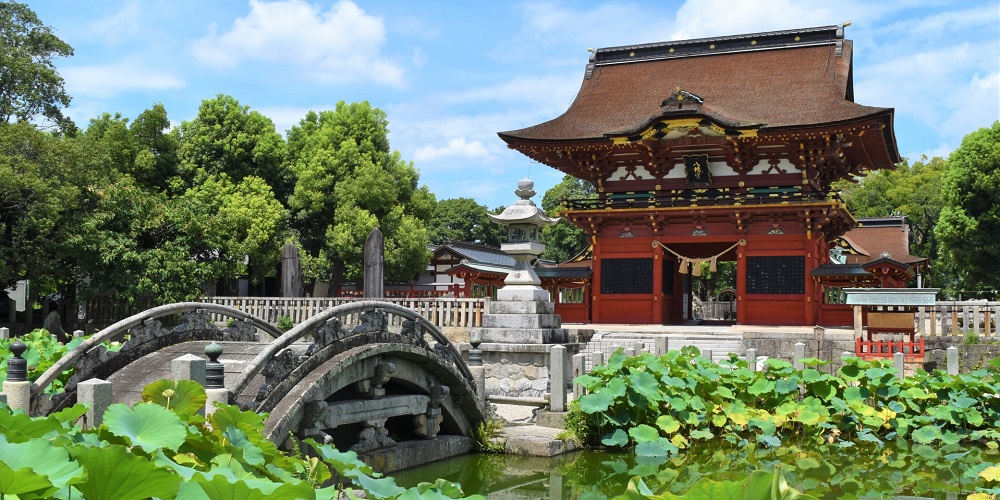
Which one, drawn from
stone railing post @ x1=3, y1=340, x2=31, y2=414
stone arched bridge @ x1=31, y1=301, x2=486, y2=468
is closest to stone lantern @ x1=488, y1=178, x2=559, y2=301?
stone arched bridge @ x1=31, y1=301, x2=486, y2=468

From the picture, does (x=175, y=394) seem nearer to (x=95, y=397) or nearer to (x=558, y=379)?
(x=95, y=397)

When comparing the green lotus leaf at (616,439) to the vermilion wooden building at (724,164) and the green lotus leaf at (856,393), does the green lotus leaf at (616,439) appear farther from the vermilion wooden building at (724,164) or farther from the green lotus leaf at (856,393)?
the vermilion wooden building at (724,164)

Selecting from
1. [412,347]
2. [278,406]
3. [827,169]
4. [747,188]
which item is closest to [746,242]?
[747,188]

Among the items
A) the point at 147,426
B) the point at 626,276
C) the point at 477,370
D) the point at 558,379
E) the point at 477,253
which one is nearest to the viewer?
the point at 147,426

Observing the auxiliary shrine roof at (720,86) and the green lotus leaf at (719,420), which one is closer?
the green lotus leaf at (719,420)

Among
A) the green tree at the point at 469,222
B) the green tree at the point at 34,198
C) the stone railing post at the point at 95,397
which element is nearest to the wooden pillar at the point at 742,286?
the green tree at the point at 34,198

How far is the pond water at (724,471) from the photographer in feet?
30.9

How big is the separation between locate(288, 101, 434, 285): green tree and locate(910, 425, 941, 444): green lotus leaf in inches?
817

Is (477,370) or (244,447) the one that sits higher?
(244,447)

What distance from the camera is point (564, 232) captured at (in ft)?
159

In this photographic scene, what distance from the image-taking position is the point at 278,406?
8.24 meters

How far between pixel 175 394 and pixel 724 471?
6.84 metres

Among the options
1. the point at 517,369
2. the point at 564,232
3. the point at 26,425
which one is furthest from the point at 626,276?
the point at 564,232

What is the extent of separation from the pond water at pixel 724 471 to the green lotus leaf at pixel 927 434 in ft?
0.40
